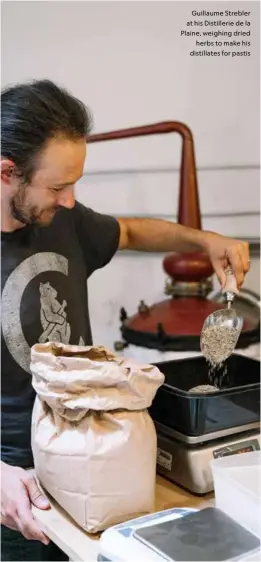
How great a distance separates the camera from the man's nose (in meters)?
1.09

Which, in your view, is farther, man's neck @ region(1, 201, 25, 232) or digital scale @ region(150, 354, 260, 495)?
man's neck @ region(1, 201, 25, 232)

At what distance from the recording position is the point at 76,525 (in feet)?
2.78

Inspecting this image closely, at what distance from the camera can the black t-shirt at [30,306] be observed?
1086 millimetres

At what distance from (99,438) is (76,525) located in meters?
0.14

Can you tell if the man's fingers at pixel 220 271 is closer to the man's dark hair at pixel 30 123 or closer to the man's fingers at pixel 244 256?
the man's fingers at pixel 244 256

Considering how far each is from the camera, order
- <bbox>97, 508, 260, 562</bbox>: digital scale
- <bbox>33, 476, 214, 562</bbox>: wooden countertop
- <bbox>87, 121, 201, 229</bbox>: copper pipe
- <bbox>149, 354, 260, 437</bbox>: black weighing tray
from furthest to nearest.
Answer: <bbox>87, 121, 201, 229</bbox>: copper pipe → <bbox>149, 354, 260, 437</bbox>: black weighing tray → <bbox>33, 476, 214, 562</bbox>: wooden countertop → <bbox>97, 508, 260, 562</bbox>: digital scale

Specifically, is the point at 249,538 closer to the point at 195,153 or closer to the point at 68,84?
the point at 68,84

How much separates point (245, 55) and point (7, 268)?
1.90 ft

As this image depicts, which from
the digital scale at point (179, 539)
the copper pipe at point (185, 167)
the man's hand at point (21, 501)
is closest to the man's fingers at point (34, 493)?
the man's hand at point (21, 501)

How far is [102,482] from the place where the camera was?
81 centimetres

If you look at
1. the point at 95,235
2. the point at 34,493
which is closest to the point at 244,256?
the point at 95,235

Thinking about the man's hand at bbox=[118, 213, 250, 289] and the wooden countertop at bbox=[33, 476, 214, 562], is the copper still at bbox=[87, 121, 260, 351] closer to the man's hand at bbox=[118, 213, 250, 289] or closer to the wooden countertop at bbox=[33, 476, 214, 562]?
the man's hand at bbox=[118, 213, 250, 289]

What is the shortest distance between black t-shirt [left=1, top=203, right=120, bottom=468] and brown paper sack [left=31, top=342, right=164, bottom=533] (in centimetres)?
24


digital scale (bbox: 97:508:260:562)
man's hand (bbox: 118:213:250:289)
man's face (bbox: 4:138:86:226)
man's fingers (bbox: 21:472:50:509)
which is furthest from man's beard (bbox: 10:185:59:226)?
digital scale (bbox: 97:508:260:562)
